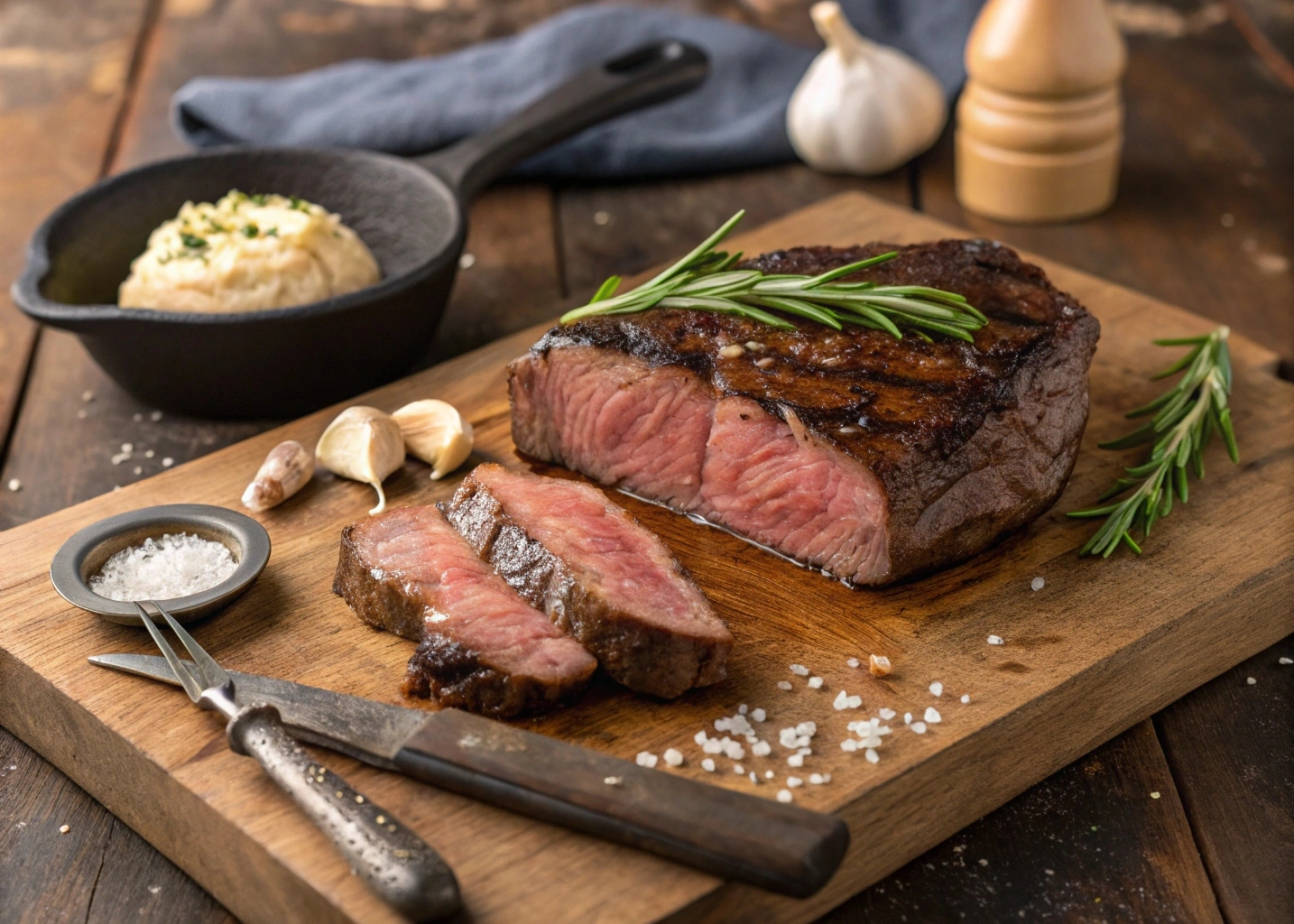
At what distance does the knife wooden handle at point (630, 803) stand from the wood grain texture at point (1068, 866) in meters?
0.39

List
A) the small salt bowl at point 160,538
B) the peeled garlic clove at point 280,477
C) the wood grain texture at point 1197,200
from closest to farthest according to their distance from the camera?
1. the small salt bowl at point 160,538
2. the peeled garlic clove at point 280,477
3. the wood grain texture at point 1197,200

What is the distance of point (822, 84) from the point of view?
17.5ft

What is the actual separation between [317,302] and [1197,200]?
358 cm

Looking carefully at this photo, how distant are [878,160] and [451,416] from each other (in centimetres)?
264

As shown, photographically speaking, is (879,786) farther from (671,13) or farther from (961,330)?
(671,13)

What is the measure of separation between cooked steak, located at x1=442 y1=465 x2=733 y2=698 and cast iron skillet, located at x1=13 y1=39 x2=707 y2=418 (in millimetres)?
871

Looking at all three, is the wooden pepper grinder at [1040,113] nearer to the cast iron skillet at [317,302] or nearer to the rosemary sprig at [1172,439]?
the cast iron skillet at [317,302]

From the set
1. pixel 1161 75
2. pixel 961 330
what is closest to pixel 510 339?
pixel 961 330

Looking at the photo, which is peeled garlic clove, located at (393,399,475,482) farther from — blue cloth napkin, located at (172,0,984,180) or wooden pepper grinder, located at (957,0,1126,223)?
wooden pepper grinder, located at (957,0,1126,223)

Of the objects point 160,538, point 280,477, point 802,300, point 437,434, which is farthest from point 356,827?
point 802,300

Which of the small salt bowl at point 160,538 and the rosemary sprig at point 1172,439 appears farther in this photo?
the rosemary sprig at point 1172,439

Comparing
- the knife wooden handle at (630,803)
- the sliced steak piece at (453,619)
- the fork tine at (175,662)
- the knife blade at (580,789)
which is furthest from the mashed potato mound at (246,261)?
the knife wooden handle at (630,803)

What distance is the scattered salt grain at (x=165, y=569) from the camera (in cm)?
301

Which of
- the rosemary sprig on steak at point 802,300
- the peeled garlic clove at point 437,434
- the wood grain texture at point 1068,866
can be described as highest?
the rosemary sprig on steak at point 802,300
